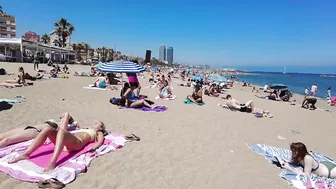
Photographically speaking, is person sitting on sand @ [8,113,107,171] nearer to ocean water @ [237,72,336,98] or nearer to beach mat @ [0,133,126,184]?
beach mat @ [0,133,126,184]

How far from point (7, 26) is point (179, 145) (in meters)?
55.3

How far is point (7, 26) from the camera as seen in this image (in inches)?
1779

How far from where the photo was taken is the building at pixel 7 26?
146 ft

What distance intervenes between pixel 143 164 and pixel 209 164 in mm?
1072

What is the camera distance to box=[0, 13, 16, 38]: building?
44469mm

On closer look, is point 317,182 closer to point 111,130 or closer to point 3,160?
point 111,130

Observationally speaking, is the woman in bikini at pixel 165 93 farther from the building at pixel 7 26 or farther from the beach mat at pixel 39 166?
the building at pixel 7 26

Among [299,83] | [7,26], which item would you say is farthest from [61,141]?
[299,83]

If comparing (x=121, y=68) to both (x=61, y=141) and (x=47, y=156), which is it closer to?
(x=47, y=156)

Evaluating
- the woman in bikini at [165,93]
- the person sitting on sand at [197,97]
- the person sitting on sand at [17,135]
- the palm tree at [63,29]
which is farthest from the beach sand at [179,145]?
the palm tree at [63,29]

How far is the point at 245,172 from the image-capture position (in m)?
3.35

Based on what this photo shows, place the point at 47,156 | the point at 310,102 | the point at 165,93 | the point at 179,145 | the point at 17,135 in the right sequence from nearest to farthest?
the point at 47,156, the point at 17,135, the point at 179,145, the point at 165,93, the point at 310,102

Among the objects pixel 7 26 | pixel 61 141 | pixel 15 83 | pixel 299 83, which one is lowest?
pixel 299 83

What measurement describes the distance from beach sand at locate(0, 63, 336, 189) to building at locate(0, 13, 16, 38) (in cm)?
4805
